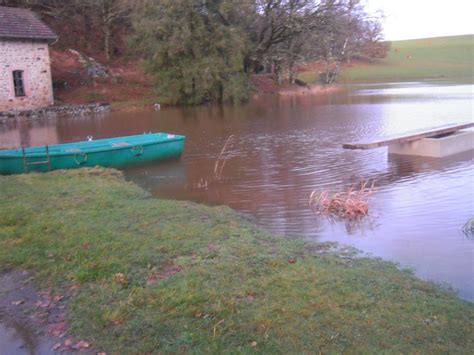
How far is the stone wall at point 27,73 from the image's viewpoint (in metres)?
26.9

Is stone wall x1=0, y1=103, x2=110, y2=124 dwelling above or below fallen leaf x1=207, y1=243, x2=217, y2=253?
above

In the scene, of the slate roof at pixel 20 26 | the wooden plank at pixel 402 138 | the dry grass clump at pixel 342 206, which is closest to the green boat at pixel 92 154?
the wooden plank at pixel 402 138

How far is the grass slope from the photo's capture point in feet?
200

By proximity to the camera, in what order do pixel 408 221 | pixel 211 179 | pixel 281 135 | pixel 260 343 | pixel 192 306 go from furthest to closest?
pixel 281 135 < pixel 211 179 < pixel 408 221 < pixel 192 306 < pixel 260 343

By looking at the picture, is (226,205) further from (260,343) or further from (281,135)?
(281,135)

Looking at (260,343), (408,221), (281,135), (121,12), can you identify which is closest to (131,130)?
(281,135)

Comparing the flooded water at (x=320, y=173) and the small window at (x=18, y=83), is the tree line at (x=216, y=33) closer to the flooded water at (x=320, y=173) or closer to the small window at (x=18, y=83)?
the flooded water at (x=320, y=173)

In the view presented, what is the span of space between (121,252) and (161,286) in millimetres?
1223

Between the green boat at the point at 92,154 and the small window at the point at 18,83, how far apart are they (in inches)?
616

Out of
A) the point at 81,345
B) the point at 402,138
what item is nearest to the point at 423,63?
the point at 402,138

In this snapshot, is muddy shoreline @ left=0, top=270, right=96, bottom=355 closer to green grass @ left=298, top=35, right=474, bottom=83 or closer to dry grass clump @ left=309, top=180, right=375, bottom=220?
dry grass clump @ left=309, top=180, right=375, bottom=220

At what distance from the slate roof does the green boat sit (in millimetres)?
15525

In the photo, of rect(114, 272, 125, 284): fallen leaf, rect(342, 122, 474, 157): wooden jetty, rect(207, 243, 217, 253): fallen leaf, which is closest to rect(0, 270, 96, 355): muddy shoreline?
rect(114, 272, 125, 284): fallen leaf

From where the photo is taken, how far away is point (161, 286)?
5113 mm
